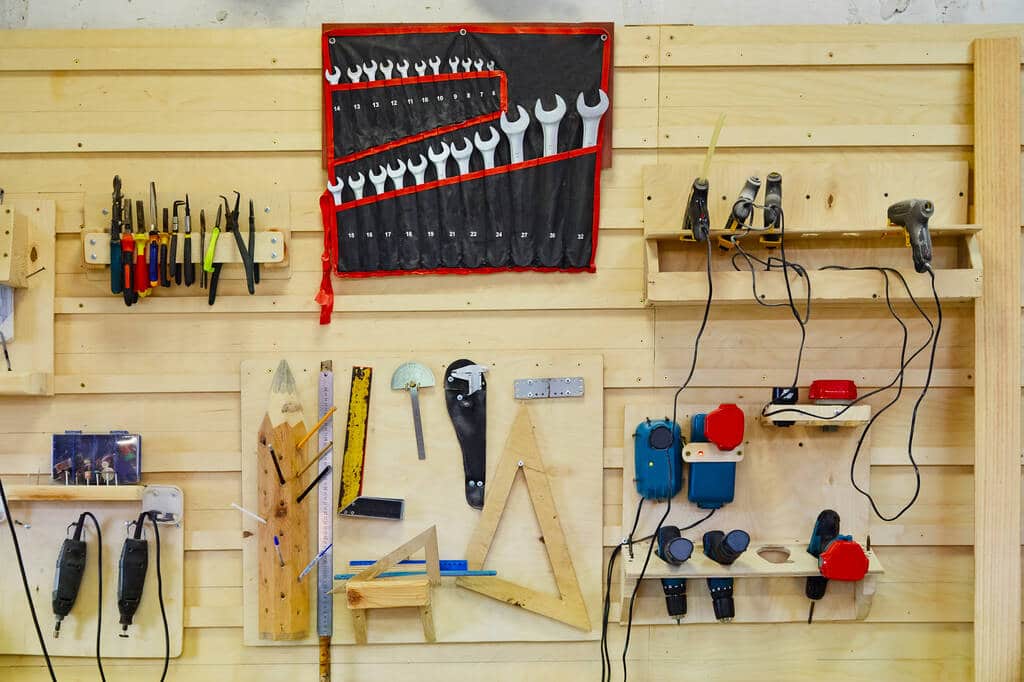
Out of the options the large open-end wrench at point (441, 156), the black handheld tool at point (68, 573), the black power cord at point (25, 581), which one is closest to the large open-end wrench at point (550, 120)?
the large open-end wrench at point (441, 156)

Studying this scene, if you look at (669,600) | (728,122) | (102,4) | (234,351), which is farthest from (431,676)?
(102,4)

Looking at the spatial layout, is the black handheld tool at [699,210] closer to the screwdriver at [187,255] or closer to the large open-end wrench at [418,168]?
the large open-end wrench at [418,168]

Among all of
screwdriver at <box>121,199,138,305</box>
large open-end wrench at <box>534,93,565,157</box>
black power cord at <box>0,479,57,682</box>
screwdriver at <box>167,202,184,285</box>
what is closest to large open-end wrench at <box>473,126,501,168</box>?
large open-end wrench at <box>534,93,565,157</box>

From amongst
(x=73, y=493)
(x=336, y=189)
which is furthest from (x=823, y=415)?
(x=73, y=493)

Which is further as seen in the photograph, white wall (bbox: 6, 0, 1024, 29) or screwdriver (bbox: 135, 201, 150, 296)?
white wall (bbox: 6, 0, 1024, 29)

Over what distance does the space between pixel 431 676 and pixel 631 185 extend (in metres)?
1.39

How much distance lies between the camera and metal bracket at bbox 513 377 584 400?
1981mm

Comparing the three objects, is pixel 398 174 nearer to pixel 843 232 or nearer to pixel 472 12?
pixel 472 12

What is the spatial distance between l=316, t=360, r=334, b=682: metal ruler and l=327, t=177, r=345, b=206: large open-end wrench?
416mm

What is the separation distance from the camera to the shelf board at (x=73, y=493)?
1898mm

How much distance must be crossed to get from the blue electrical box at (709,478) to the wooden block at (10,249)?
5.67 feet

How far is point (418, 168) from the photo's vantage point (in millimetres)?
1969

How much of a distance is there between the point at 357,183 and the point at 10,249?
0.86 meters

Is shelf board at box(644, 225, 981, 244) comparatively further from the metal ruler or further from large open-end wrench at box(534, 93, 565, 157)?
the metal ruler
